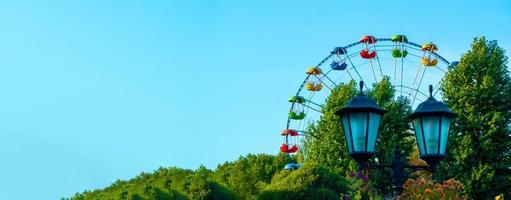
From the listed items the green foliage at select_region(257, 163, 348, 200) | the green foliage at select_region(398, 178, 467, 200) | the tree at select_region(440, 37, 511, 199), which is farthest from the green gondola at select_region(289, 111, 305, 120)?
the green foliage at select_region(398, 178, 467, 200)

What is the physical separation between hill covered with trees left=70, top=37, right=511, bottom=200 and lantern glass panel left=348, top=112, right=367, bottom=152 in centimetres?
1436

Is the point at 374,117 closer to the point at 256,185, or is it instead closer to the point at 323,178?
the point at 323,178

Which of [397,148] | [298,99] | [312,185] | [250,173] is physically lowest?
[397,148]

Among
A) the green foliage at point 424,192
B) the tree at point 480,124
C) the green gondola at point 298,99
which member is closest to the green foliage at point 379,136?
the tree at point 480,124

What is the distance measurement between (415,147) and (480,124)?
15.0 ft

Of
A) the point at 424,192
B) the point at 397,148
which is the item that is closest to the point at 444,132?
the point at 397,148

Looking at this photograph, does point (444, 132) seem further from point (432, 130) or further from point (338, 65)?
point (338, 65)

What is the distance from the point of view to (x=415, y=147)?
1240 inches

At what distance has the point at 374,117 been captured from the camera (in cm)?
736

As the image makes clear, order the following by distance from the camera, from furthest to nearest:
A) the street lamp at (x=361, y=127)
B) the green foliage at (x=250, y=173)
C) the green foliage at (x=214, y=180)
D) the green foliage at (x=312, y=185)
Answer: the green foliage at (x=250, y=173), the green foliage at (x=214, y=180), the green foliage at (x=312, y=185), the street lamp at (x=361, y=127)

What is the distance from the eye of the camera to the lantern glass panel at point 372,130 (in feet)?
23.9

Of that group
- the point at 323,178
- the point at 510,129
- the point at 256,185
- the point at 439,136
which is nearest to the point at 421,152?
the point at 439,136

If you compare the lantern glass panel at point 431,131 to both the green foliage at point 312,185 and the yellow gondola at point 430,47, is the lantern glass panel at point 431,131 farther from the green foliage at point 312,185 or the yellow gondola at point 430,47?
the yellow gondola at point 430,47

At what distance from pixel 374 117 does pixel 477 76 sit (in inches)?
861
